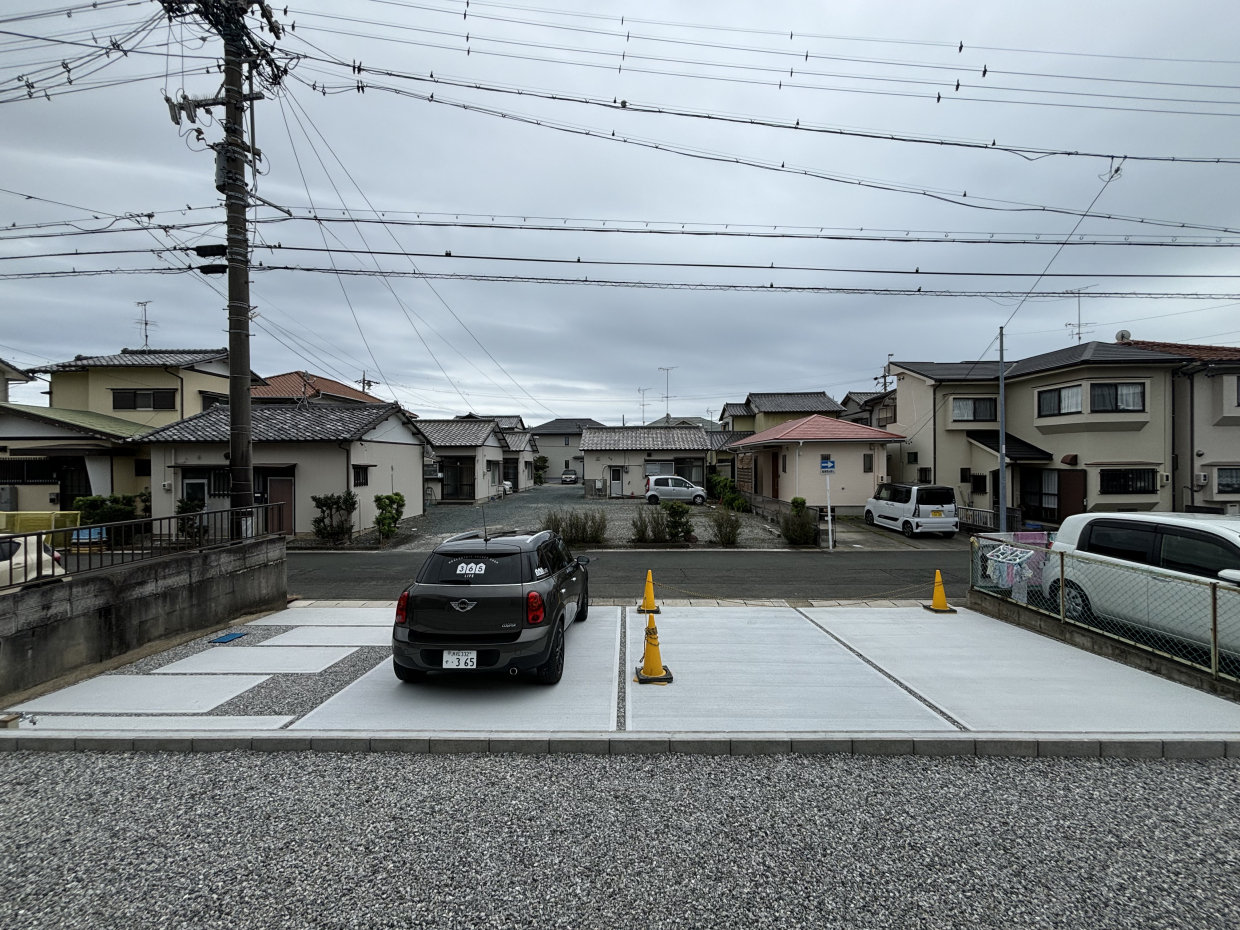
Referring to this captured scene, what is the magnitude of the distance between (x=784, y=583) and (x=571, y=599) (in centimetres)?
665

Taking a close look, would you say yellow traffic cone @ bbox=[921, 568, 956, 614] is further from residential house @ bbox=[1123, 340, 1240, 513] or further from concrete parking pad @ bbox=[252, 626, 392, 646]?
residential house @ bbox=[1123, 340, 1240, 513]

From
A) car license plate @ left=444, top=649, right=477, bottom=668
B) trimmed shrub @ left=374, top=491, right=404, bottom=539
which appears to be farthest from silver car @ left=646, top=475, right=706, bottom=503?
car license plate @ left=444, top=649, right=477, bottom=668

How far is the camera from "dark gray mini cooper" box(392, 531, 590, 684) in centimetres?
570

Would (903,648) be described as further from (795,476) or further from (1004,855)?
(795,476)

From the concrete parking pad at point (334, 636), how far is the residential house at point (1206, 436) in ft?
83.9

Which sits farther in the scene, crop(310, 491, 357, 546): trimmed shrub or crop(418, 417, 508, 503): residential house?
crop(418, 417, 508, 503): residential house

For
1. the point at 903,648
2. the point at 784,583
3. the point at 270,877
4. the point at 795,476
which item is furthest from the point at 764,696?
the point at 795,476

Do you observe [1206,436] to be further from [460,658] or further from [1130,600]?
[460,658]

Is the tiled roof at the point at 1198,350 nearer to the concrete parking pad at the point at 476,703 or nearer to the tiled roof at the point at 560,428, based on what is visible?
the concrete parking pad at the point at 476,703

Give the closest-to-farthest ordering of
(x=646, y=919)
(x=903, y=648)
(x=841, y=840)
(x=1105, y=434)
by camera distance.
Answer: (x=646, y=919) < (x=841, y=840) < (x=903, y=648) < (x=1105, y=434)

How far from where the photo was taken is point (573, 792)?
4207 millimetres

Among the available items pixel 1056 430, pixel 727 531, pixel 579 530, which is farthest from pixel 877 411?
pixel 579 530

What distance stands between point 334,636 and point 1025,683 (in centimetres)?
840

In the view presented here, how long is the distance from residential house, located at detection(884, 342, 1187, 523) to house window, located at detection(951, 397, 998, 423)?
42mm
